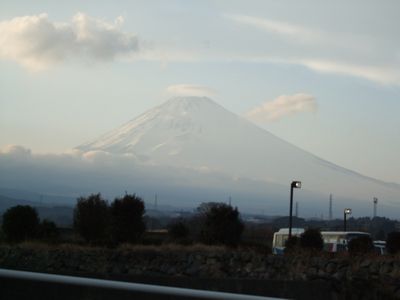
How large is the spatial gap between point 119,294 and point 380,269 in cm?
1751

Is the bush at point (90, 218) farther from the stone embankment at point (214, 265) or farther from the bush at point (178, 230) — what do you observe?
the bush at point (178, 230)

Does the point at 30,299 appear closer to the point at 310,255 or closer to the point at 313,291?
the point at 313,291

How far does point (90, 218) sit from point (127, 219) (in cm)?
202

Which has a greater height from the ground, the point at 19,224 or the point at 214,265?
the point at 19,224

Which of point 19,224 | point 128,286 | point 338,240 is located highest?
point 128,286

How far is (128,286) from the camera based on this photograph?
482 centimetres

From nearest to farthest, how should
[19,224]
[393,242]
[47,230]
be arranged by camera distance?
[19,224], [393,242], [47,230]

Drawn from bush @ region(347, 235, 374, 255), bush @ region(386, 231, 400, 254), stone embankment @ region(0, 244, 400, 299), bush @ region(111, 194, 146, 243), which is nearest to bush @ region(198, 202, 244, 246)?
bush @ region(111, 194, 146, 243)

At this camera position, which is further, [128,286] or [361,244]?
[361,244]

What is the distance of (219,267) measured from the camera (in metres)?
23.3

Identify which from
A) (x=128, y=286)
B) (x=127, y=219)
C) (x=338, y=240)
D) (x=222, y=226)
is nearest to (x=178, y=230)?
(x=222, y=226)

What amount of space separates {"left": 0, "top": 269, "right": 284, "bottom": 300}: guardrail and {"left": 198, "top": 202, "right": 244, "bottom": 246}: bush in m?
32.1

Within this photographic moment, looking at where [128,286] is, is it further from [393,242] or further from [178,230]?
[178,230]

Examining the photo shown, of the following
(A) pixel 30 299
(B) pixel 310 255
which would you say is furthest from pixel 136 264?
(A) pixel 30 299
